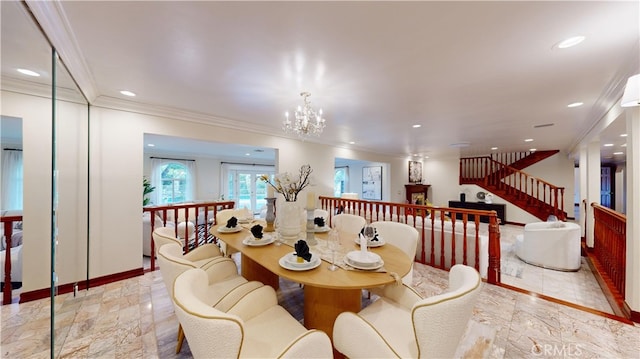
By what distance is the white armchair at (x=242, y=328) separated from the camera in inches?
30.5

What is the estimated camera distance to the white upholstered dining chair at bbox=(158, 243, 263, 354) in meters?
1.27

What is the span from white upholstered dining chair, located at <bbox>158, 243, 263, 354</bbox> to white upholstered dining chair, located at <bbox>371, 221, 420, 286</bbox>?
1210 millimetres

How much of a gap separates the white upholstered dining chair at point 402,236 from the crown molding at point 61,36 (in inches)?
107

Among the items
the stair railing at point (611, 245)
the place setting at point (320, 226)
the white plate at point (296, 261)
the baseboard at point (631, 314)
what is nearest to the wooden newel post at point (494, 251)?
the baseboard at point (631, 314)

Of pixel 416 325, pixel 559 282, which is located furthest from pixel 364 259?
pixel 559 282

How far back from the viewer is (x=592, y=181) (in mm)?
4121

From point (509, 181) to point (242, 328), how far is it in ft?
31.8

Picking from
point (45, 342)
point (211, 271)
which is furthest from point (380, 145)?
point (45, 342)

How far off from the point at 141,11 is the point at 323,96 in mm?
1720

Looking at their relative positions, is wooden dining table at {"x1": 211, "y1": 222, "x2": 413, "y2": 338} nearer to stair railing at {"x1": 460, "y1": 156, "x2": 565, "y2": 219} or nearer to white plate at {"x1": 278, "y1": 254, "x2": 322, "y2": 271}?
white plate at {"x1": 278, "y1": 254, "x2": 322, "y2": 271}

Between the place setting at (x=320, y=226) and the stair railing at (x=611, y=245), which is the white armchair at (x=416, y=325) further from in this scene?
the stair railing at (x=611, y=245)

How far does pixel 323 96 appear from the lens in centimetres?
266

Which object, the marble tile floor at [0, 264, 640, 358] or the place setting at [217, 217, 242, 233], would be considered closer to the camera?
the marble tile floor at [0, 264, 640, 358]

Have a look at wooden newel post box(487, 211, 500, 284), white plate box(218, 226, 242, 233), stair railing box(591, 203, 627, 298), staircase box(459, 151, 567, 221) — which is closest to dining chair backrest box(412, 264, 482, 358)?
white plate box(218, 226, 242, 233)
